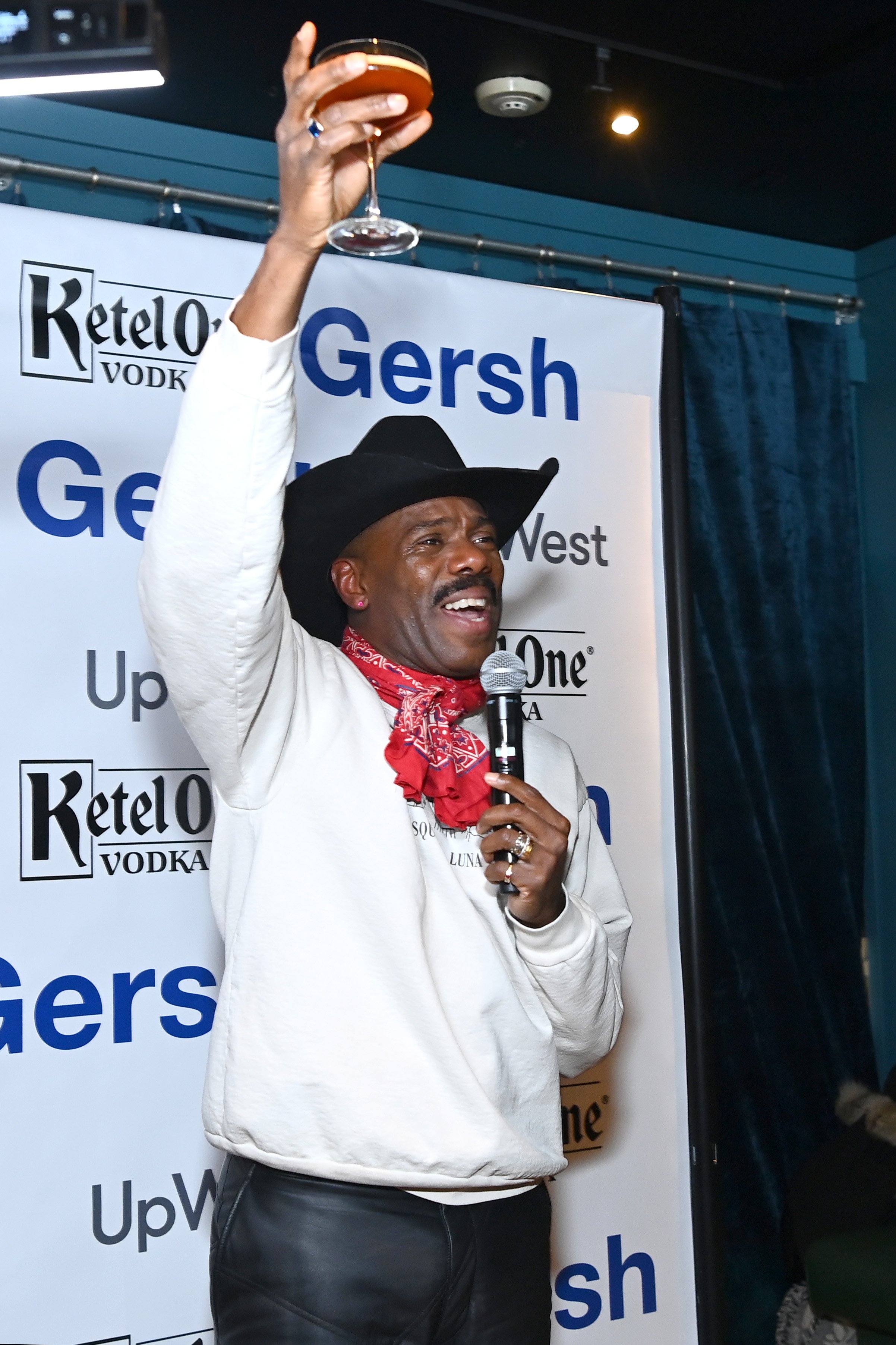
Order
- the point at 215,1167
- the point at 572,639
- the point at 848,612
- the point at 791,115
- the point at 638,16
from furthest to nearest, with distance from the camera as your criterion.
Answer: the point at 848,612 < the point at 791,115 < the point at 638,16 < the point at 572,639 < the point at 215,1167

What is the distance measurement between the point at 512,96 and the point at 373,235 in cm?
179

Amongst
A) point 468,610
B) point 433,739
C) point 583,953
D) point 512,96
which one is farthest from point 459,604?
point 512,96

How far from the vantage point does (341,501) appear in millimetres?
1770

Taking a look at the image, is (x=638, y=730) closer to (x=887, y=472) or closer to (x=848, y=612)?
(x=848, y=612)

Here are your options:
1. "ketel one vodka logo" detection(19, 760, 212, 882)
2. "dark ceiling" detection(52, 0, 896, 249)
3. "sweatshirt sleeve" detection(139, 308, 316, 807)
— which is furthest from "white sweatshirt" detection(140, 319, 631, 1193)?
"dark ceiling" detection(52, 0, 896, 249)

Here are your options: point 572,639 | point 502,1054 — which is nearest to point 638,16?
point 572,639

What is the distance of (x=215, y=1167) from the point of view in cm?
208

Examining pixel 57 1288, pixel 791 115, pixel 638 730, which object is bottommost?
pixel 57 1288

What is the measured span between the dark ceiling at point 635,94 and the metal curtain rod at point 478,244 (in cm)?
30

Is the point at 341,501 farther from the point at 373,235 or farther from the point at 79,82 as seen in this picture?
the point at 79,82

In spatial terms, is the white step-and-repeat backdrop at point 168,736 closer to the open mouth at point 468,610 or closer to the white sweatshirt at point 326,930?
the white sweatshirt at point 326,930

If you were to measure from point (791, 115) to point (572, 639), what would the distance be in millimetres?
1568

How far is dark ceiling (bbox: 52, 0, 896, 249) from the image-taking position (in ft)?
8.71

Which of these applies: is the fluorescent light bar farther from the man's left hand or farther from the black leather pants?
the black leather pants
